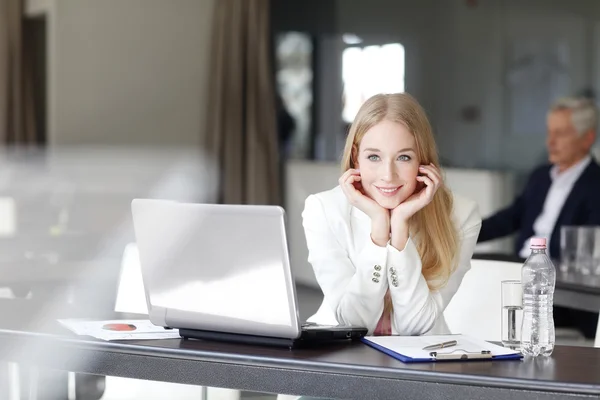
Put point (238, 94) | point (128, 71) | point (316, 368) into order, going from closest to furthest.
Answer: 1. point (316, 368)
2. point (128, 71)
3. point (238, 94)

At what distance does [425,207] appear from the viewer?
2.48m

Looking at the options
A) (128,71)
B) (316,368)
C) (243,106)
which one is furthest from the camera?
(243,106)

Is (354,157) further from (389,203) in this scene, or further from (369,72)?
(369,72)

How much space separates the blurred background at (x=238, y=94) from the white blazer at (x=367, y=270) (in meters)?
3.78

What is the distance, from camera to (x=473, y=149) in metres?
6.77

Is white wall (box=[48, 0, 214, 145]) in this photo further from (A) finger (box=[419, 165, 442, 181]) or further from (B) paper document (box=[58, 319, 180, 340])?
(A) finger (box=[419, 165, 442, 181])

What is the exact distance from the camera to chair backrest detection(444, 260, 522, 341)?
282 centimetres

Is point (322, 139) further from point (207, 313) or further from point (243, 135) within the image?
point (207, 313)

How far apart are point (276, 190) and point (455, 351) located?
596 cm

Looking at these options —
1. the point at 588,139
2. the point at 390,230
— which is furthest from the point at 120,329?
the point at 588,139

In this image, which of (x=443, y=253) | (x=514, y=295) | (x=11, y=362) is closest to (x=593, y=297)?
(x=443, y=253)

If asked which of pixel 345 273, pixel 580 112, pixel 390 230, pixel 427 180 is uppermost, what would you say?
pixel 580 112

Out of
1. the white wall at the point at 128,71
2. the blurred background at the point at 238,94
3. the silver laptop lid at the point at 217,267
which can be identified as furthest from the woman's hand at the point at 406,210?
the white wall at the point at 128,71

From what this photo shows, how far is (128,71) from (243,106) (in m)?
0.91
